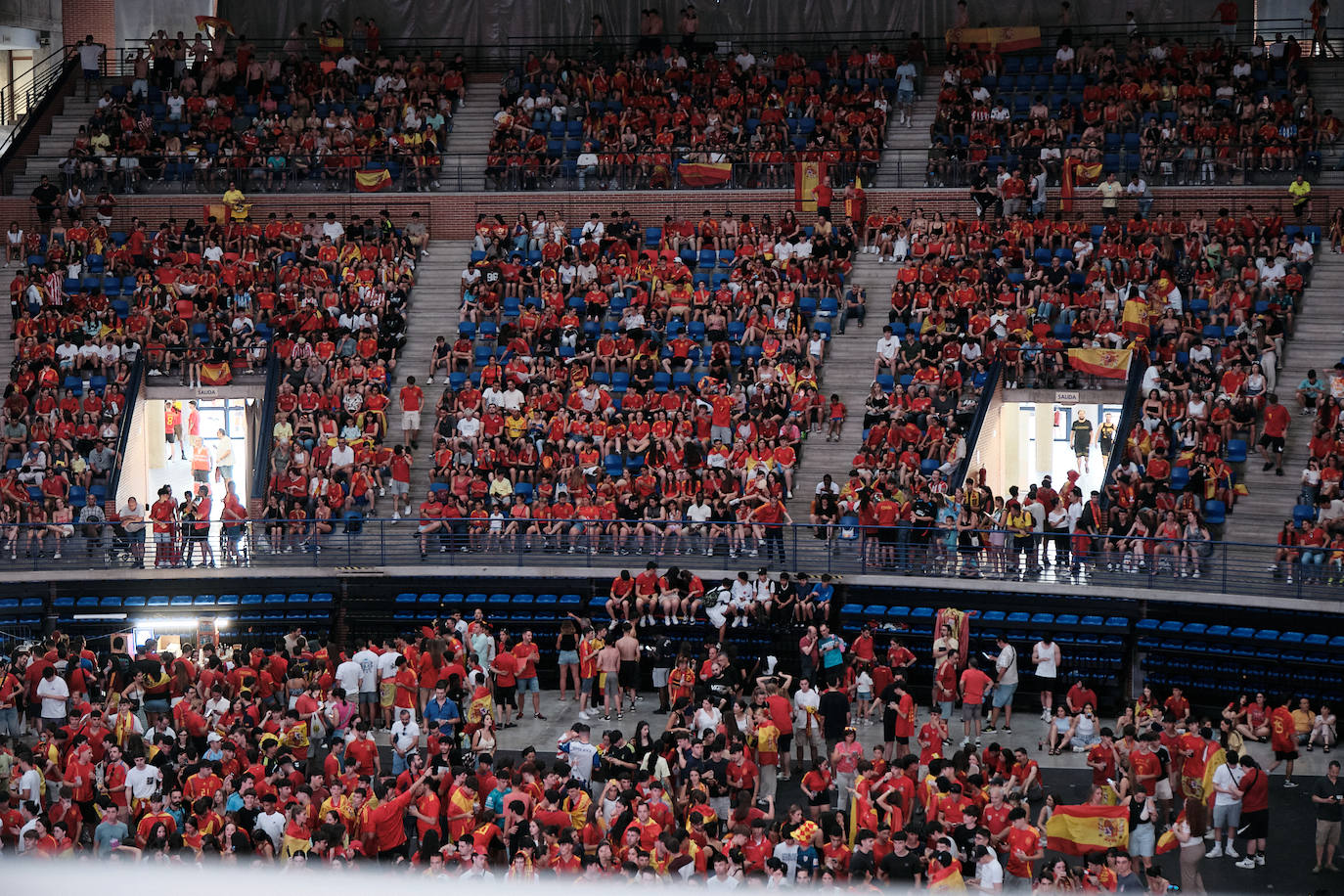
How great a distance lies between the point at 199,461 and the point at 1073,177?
2063 cm

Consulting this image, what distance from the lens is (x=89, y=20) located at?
45.6m

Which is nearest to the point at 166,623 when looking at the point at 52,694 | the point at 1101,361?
the point at 52,694

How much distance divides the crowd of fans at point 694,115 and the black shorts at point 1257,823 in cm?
2203

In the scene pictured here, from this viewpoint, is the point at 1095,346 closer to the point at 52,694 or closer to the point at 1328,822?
the point at 1328,822

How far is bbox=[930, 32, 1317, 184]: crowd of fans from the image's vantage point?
35562 mm

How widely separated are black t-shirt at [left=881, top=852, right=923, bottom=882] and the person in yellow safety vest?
22.5 m

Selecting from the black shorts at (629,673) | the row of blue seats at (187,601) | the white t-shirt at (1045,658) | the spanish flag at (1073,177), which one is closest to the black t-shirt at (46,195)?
the row of blue seats at (187,601)

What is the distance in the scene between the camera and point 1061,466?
32125 mm

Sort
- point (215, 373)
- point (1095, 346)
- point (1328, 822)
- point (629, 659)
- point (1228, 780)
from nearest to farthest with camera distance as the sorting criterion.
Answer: point (1328, 822) → point (1228, 780) → point (629, 659) → point (1095, 346) → point (215, 373)

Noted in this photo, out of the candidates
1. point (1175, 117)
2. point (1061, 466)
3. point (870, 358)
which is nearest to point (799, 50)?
point (1175, 117)

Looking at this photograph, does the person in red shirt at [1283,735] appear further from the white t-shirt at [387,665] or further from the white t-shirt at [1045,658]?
the white t-shirt at [387,665]

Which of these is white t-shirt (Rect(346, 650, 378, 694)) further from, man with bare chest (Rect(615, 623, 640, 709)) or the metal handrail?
the metal handrail

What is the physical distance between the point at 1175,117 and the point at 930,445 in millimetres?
12730

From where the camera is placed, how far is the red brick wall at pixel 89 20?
4541cm
